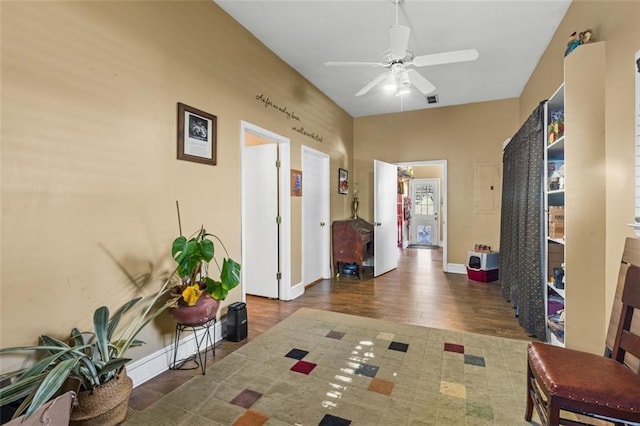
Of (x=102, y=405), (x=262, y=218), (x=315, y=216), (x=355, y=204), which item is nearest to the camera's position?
(x=102, y=405)

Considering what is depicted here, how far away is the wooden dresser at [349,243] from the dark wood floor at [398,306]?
32 centimetres

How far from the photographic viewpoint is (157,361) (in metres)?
2.10

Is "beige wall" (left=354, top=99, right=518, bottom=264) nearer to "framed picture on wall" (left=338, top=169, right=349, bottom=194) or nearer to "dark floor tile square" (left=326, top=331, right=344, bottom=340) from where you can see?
"framed picture on wall" (left=338, top=169, right=349, bottom=194)


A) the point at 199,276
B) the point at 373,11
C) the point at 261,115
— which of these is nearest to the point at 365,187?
the point at 261,115

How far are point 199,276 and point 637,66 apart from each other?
307 centimetres

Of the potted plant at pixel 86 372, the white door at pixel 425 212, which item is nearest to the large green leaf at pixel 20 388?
the potted plant at pixel 86 372

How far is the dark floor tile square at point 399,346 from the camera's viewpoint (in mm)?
2393

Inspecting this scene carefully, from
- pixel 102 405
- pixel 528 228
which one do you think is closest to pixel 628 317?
pixel 528 228

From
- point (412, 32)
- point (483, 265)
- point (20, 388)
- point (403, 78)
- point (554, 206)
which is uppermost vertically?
point (412, 32)

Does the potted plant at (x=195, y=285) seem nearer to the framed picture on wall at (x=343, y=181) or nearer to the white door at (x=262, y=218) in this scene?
the white door at (x=262, y=218)

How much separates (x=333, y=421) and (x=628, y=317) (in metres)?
1.52

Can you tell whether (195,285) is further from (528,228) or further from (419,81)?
(528,228)

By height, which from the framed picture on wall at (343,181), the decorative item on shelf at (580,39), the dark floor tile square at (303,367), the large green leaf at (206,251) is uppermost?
the decorative item on shelf at (580,39)

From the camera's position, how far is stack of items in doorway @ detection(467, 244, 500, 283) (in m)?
4.60
